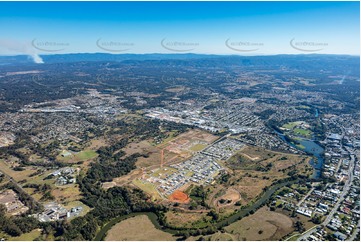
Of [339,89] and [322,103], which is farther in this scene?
[339,89]

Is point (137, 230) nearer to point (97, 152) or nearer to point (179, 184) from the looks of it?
point (179, 184)

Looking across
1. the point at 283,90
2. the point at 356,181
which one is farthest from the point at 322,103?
the point at 356,181

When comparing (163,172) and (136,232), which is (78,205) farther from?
(163,172)

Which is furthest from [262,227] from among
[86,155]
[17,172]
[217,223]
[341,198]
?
[17,172]

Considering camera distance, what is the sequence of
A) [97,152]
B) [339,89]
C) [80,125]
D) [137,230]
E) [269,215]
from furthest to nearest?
[339,89]
[80,125]
[97,152]
[269,215]
[137,230]

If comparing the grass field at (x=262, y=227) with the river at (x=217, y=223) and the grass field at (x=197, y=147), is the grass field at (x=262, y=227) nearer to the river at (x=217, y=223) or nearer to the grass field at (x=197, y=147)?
the river at (x=217, y=223)

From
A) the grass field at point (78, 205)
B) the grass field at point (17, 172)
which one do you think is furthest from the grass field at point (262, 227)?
the grass field at point (17, 172)
